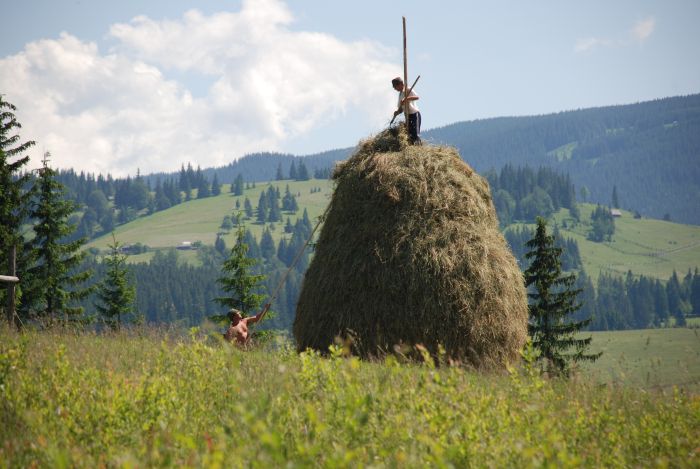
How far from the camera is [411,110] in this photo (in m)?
15.2

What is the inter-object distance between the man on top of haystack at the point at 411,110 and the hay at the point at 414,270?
0.72 metres

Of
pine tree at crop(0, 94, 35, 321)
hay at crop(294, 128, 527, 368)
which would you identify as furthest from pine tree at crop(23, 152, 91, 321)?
hay at crop(294, 128, 527, 368)

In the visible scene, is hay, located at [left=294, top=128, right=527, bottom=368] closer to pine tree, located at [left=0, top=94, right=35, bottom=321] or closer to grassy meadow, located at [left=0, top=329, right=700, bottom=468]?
grassy meadow, located at [left=0, top=329, right=700, bottom=468]

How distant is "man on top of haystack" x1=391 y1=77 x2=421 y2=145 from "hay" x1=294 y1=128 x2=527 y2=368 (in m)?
0.72

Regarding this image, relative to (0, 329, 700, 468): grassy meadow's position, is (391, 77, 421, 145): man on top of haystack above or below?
above

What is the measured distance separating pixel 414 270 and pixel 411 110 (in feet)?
13.4

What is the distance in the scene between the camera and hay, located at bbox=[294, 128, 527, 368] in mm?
12812

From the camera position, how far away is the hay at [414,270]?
12.8 m

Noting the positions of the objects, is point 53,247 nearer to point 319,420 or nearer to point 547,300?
point 547,300

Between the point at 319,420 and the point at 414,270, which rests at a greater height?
the point at 414,270

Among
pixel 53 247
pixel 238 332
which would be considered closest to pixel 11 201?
pixel 53 247

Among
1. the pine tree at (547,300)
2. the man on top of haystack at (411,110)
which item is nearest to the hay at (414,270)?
the man on top of haystack at (411,110)

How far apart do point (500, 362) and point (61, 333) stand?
8065 millimetres

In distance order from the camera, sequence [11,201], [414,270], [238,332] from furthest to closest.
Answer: [11,201], [238,332], [414,270]
